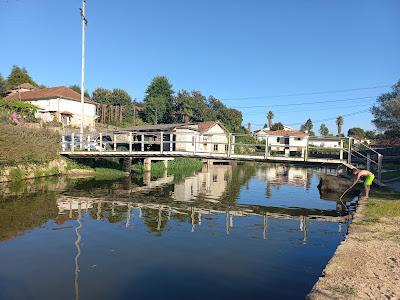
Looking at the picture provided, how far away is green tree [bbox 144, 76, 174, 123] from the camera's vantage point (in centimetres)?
8062

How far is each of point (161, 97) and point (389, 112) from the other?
168ft

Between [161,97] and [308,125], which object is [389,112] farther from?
[308,125]

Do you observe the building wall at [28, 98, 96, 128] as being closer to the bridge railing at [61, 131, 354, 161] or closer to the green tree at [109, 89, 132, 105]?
the bridge railing at [61, 131, 354, 161]

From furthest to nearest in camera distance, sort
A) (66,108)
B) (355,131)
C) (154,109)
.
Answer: (355,131) → (154,109) → (66,108)

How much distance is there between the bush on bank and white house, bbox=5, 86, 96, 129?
29.4m

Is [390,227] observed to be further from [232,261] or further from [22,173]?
[22,173]

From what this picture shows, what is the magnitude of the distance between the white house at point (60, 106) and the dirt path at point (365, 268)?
53.4 metres

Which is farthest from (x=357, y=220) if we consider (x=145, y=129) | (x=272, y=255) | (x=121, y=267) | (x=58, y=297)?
(x=145, y=129)

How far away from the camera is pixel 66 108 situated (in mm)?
60625

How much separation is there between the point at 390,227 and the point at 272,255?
152 inches

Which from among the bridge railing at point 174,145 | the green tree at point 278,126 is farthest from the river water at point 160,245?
the green tree at point 278,126

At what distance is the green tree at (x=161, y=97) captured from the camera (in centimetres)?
8062

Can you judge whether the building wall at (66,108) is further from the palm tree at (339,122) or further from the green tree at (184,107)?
the palm tree at (339,122)

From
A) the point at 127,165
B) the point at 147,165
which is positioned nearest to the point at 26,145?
the point at 127,165
